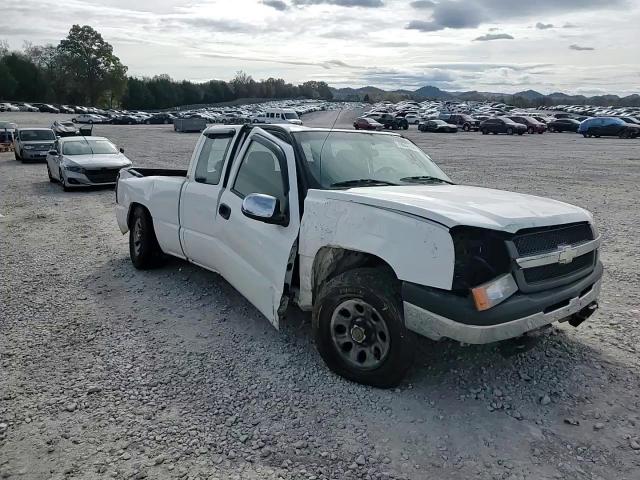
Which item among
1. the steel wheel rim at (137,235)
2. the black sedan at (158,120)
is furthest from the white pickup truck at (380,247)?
the black sedan at (158,120)

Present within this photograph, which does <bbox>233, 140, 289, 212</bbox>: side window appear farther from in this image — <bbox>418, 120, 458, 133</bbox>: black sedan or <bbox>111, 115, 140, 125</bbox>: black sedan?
<bbox>111, 115, 140, 125</bbox>: black sedan

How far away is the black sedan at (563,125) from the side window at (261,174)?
48.5m

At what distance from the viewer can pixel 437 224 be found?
10.1 ft

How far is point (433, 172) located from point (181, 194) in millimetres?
2542

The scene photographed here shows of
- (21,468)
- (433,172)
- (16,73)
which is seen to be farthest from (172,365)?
(16,73)

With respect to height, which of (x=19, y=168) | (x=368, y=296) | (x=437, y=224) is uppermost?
(x=437, y=224)

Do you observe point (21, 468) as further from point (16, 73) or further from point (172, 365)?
point (16, 73)

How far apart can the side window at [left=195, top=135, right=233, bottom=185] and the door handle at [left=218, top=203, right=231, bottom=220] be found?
333mm

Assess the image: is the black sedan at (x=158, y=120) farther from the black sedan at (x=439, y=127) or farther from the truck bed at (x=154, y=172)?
the truck bed at (x=154, y=172)

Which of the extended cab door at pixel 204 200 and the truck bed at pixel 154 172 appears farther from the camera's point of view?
the truck bed at pixel 154 172

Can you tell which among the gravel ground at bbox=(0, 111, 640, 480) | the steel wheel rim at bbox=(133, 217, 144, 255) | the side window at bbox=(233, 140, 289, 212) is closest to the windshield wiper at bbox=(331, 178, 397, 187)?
the side window at bbox=(233, 140, 289, 212)

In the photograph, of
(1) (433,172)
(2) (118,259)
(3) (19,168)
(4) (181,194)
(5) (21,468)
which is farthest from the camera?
(3) (19,168)

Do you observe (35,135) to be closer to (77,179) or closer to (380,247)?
(77,179)

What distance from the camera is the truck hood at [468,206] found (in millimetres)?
3104
